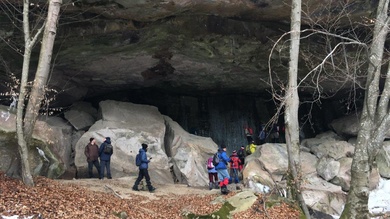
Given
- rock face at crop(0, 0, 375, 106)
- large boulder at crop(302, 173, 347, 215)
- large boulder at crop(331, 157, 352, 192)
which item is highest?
rock face at crop(0, 0, 375, 106)

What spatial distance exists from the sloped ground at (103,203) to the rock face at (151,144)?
136 inches

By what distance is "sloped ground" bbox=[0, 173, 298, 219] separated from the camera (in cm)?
775

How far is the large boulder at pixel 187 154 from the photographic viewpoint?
16.9 metres

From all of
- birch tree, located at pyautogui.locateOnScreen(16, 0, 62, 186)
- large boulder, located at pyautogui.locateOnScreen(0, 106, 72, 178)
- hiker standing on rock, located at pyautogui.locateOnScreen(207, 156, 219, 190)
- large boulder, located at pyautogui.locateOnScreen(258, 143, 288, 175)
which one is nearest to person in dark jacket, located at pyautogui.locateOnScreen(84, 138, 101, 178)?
large boulder, located at pyautogui.locateOnScreen(0, 106, 72, 178)

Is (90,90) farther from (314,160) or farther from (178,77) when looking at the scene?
(314,160)

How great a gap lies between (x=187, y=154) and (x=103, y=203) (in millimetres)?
8896

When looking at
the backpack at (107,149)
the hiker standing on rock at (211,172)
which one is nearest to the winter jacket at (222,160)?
the hiker standing on rock at (211,172)

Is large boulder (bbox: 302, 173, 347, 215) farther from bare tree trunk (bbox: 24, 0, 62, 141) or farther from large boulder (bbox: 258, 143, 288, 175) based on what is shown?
bare tree trunk (bbox: 24, 0, 62, 141)

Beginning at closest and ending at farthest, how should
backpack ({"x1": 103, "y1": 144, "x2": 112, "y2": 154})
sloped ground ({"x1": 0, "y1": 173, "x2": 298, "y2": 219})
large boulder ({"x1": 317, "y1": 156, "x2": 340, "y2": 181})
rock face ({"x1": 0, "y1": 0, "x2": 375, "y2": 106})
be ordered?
1. sloped ground ({"x1": 0, "y1": 173, "x2": 298, "y2": 219})
2. rock face ({"x1": 0, "y1": 0, "x2": 375, "y2": 106})
3. backpack ({"x1": 103, "y1": 144, "x2": 112, "y2": 154})
4. large boulder ({"x1": 317, "y1": 156, "x2": 340, "y2": 181})

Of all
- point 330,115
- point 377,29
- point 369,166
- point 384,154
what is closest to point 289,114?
point 369,166

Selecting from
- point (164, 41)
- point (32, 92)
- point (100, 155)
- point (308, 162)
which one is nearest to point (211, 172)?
point (100, 155)

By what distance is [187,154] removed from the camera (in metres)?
18.1

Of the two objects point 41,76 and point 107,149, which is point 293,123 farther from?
point 107,149

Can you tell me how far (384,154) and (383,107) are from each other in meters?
8.31
